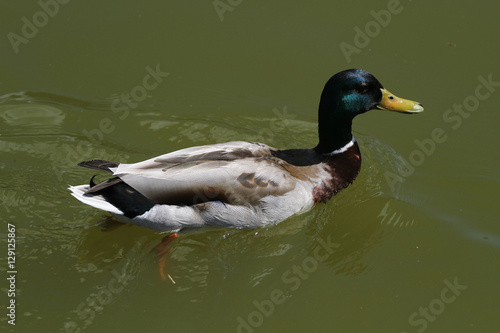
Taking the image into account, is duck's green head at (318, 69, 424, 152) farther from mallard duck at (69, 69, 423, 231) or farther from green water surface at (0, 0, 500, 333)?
green water surface at (0, 0, 500, 333)

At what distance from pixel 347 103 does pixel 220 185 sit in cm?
153

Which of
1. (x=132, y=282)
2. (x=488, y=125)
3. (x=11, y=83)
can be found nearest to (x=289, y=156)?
(x=132, y=282)

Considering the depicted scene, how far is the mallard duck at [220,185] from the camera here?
5.61 metres

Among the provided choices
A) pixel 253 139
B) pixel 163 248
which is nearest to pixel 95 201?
pixel 163 248

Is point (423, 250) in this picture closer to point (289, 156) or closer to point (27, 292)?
point (289, 156)

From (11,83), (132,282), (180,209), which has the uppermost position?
(11,83)

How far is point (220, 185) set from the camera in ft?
18.5

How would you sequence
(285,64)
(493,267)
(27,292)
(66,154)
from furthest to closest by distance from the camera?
(285,64) → (66,154) → (493,267) → (27,292)

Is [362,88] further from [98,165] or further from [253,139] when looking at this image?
[98,165]

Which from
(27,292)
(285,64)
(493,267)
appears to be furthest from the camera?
(285,64)

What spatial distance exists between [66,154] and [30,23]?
247cm

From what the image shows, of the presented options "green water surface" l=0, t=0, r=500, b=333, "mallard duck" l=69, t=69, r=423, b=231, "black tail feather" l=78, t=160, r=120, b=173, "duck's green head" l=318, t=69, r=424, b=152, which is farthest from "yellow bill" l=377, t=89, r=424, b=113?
"black tail feather" l=78, t=160, r=120, b=173

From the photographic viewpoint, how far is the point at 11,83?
7.53m

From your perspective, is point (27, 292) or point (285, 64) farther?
point (285, 64)
